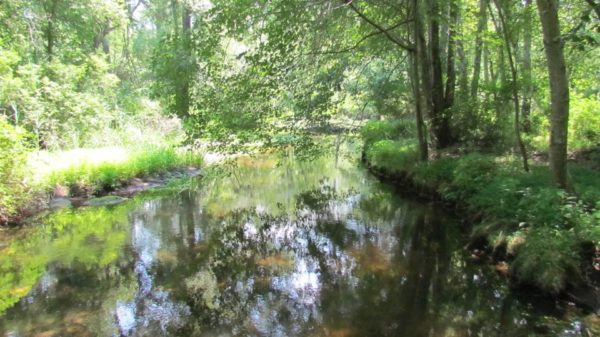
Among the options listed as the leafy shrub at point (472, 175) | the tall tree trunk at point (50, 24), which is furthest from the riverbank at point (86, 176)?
the leafy shrub at point (472, 175)

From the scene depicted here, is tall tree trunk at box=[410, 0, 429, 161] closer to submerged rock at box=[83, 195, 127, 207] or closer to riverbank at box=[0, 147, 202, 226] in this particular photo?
riverbank at box=[0, 147, 202, 226]

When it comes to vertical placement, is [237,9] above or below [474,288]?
above

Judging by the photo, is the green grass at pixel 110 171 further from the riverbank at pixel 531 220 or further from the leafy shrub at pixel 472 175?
the leafy shrub at pixel 472 175

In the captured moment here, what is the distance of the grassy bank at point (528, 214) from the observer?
5.86 m

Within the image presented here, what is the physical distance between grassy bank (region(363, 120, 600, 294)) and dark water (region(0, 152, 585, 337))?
1.38 feet

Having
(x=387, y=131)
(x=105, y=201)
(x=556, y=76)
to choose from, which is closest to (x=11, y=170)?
(x=105, y=201)

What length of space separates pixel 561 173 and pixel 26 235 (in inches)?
404

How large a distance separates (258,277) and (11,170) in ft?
20.9

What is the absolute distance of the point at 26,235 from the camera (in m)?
9.60

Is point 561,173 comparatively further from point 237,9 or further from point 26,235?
point 26,235

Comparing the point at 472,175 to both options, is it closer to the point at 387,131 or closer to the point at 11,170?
the point at 387,131

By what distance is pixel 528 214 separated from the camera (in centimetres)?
688

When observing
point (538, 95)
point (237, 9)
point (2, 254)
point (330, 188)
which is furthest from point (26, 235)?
point (538, 95)

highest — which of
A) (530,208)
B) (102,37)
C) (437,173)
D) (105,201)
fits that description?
(102,37)
